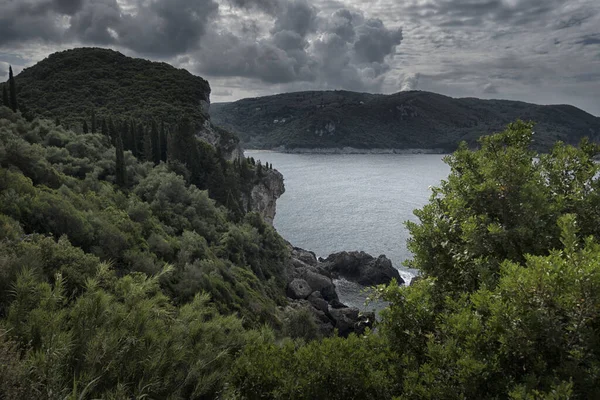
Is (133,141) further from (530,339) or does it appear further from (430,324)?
(530,339)

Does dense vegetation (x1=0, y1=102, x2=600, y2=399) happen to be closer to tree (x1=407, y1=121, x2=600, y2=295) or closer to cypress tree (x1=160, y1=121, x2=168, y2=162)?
tree (x1=407, y1=121, x2=600, y2=295)

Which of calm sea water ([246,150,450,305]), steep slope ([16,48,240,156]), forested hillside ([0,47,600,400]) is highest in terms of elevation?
steep slope ([16,48,240,156])

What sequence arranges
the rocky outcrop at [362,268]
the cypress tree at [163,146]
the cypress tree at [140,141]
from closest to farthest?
the cypress tree at [140,141], the cypress tree at [163,146], the rocky outcrop at [362,268]

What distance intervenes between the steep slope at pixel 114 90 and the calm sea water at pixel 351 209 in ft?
80.4

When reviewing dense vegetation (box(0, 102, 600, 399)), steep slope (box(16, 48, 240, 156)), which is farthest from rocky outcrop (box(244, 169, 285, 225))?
dense vegetation (box(0, 102, 600, 399))

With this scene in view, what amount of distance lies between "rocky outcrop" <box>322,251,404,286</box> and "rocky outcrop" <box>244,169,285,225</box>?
18465 millimetres

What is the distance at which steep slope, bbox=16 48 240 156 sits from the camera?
82312mm

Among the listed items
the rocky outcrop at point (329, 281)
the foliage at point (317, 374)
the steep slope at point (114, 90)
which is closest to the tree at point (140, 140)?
the steep slope at point (114, 90)

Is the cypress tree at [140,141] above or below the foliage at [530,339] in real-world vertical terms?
above

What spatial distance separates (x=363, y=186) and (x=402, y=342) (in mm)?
123786

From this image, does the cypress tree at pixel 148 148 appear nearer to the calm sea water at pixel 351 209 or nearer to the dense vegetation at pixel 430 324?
the calm sea water at pixel 351 209

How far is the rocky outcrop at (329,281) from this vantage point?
46656mm

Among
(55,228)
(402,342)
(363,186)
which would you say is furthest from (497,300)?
(363,186)

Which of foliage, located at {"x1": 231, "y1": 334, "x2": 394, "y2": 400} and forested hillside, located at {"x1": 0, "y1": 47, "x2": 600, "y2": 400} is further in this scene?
foliage, located at {"x1": 231, "y1": 334, "x2": 394, "y2": 400}
